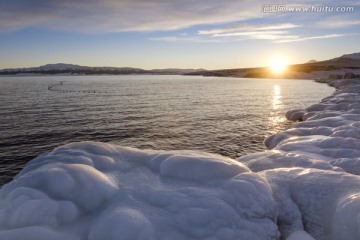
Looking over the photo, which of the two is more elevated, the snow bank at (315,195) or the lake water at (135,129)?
the snow bank at (315,195)

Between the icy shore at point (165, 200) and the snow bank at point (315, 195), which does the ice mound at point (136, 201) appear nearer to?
the icy shore at point (165, 200)

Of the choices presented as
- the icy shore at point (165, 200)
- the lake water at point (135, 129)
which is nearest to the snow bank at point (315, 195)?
the icy shore at point (165, 200)

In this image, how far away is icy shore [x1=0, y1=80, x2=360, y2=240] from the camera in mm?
8148

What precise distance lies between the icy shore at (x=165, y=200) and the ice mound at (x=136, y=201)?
3 cm

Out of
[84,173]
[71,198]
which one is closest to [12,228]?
[71,198]

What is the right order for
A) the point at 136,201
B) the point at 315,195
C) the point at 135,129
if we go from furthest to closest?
the point at 135,129 < the point at 315,195 < the point at 136,201

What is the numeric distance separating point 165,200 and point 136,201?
2.99 ft

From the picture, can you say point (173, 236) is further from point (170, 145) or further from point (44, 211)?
point (170, 145)

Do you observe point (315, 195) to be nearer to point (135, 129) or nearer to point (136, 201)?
point (136, 201)

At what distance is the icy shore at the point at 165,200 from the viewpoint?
321 inches

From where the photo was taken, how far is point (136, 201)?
9164mm

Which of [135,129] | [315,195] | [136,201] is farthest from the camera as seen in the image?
[135,129]

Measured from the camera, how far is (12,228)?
26.2 feet

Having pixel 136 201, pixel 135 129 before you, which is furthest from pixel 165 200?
pixel 135 129
